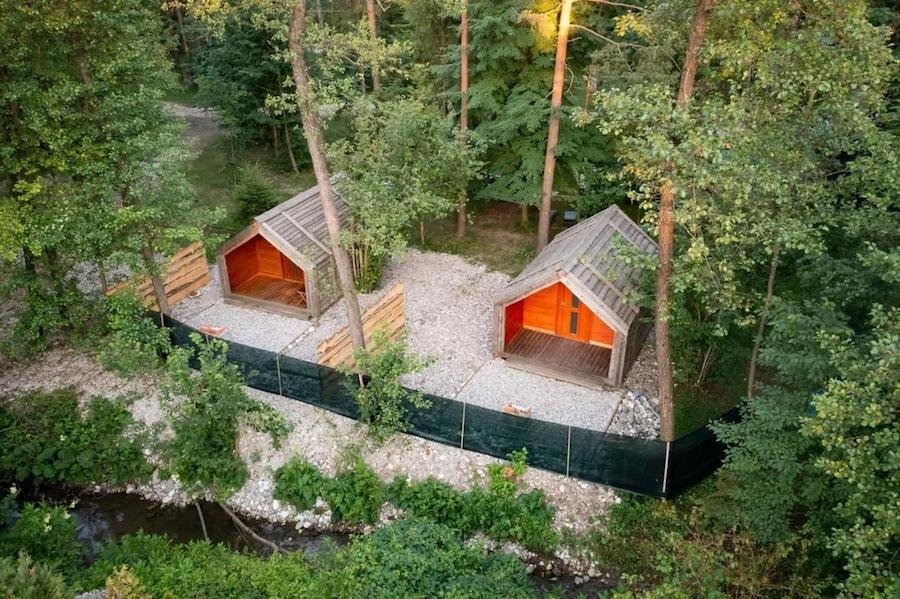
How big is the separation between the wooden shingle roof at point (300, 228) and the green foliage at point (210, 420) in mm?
4659

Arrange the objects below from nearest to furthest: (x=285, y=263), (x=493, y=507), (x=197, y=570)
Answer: (x=197, y=570) < (x=493, y=507) < (x=285, y=263)

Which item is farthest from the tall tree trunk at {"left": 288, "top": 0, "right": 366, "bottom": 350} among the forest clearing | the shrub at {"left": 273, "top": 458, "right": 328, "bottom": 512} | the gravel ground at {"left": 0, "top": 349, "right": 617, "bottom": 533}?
the shrub at {"left": 273, "top": 458, "right": 328, "bottom": 512}

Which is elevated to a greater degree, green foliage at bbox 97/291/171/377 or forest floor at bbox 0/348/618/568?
green foliage at bbox 97/291/171/377

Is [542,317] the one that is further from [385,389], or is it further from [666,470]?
[666,470]

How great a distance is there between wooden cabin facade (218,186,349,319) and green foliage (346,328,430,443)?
4.43 meters

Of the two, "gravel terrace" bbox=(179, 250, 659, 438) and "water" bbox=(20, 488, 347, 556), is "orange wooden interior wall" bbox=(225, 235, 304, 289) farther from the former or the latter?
"water" bbox=(20, 488, 347, 556)

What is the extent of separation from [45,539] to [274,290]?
28.4ft

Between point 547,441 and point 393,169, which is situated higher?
point 393,169

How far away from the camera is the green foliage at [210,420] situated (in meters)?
11.1

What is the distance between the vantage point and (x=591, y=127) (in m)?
19.8

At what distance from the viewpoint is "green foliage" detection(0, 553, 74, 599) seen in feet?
25.6

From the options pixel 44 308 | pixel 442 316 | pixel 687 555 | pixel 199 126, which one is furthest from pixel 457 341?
pixel 199 126

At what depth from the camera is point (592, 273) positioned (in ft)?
46.0

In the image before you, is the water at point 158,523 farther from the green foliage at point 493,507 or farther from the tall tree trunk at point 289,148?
the tall tree trunk at point 289,148
